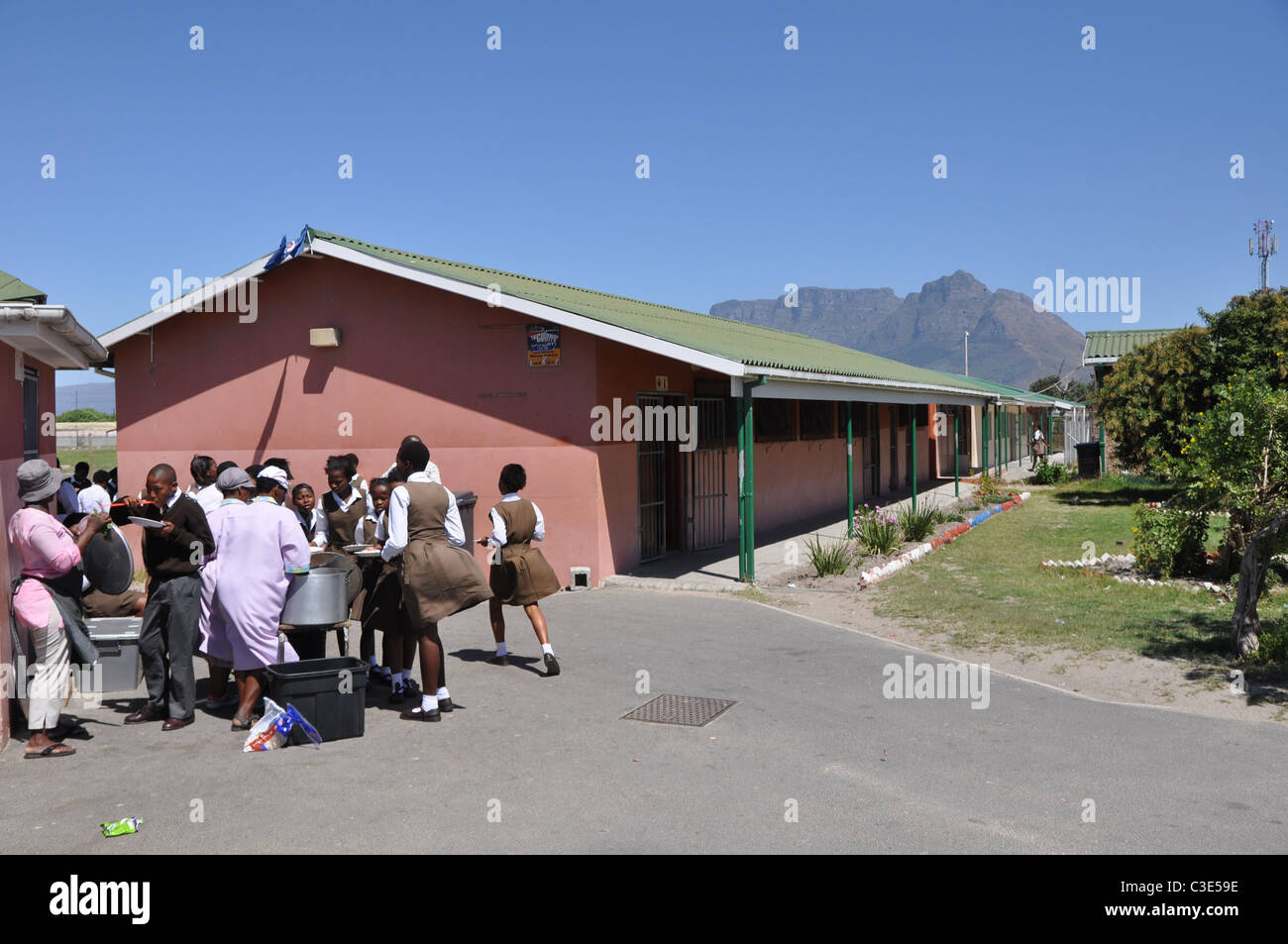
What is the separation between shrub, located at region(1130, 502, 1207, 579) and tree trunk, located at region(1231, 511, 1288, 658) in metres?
3.84

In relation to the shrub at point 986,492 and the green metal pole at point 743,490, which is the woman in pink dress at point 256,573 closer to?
the green metal pole at point 743,490

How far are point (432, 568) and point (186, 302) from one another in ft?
28.3

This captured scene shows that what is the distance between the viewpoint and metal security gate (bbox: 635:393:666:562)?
13.0m

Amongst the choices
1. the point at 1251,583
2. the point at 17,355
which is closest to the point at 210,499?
the point at 17,355

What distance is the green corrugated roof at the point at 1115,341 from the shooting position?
28406mm

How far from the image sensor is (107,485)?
40.5ft

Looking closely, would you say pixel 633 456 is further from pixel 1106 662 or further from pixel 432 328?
pixel 1106 662

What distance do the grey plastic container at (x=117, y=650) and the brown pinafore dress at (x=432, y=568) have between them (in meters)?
2.03

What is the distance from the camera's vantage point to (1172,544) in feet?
37.8

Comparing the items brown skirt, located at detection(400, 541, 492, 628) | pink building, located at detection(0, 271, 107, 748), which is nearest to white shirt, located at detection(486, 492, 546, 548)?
brown skirt, located at detection(400, 541, 492, 628)

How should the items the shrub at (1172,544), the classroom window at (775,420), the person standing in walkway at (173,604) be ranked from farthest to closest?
the classroom window at (775,420), the shrub at (1172,544), the person standing in walkway at (173,604)

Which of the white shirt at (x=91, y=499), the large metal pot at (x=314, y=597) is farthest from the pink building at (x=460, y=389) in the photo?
the large metal pot at (x=314, y=597)
